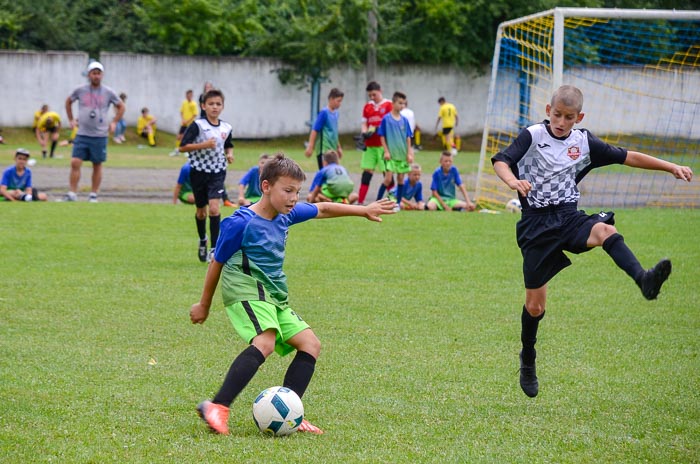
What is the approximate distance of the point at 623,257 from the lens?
5305 mm

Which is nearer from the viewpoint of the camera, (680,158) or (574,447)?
(574,447)

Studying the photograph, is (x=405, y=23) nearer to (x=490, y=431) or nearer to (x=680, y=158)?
(x=680, y=158)

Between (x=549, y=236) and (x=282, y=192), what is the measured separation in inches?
68.1

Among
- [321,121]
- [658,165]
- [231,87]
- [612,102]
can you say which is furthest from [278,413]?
[231,87]

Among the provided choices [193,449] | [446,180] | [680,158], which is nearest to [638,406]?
[193,449]

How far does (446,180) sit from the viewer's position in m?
16.8

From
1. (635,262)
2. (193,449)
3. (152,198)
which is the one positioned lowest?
(152,198)

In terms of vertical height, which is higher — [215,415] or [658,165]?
[658,165]

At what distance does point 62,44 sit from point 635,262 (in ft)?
123

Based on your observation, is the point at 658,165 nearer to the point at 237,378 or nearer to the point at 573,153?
the point at 573,153

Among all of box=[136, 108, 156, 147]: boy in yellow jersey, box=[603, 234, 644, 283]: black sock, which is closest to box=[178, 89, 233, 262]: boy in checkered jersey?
box=[603, 234, 644, 283]: black sock

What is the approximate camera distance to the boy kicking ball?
16.5ft

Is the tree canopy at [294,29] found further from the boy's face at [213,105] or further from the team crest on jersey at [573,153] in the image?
the team crest on jersey at [573,153]

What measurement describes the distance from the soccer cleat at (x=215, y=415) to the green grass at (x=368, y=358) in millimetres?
56
